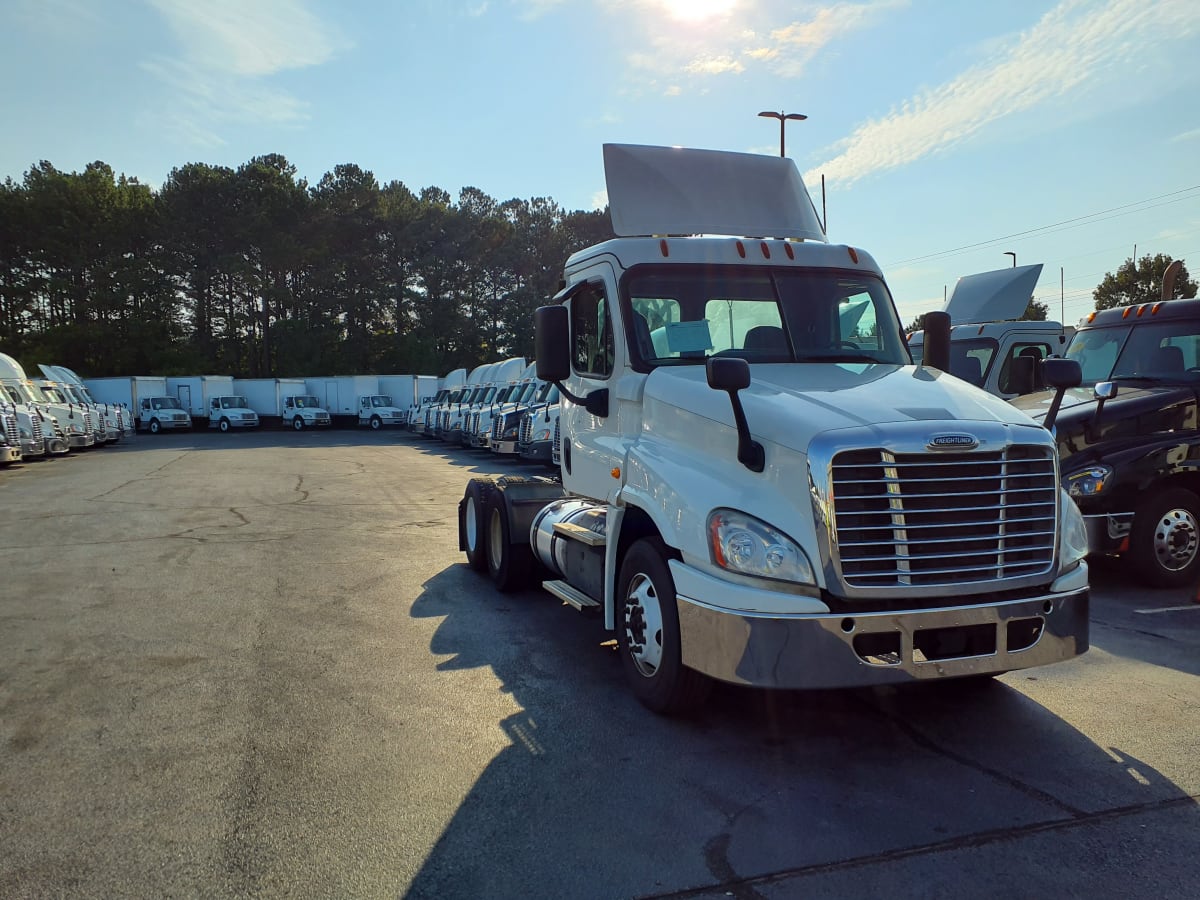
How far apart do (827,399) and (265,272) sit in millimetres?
60645

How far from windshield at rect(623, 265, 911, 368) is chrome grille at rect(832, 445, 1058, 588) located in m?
1.49

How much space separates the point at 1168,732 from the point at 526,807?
3316mm

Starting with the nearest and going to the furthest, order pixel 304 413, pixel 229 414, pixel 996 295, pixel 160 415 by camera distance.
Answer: pixel 996 295, pixel 160 415, pixel 304 413, pixel 229 414

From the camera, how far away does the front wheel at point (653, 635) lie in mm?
4633

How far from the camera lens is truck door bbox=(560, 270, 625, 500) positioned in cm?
576

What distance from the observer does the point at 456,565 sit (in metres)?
9.55

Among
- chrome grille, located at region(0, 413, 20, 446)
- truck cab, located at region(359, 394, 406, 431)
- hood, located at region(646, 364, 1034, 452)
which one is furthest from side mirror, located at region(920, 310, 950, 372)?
truck cab, located at region(359, 394, 406, 431)

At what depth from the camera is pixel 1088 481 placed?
7.74 m

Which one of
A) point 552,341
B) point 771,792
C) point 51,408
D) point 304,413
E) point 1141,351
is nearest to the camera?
point 771,792

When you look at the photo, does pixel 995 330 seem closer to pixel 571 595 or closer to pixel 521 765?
pixel 571 595

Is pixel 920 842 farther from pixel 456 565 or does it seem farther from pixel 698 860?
pixel 456 565

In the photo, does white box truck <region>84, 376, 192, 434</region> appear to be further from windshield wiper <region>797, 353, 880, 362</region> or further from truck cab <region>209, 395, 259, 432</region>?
windshield wiper <region>797, 353, 880, 362</region>

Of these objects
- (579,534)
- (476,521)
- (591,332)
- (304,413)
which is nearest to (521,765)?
(579,534)

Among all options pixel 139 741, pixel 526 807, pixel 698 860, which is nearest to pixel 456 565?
pixel 139 741
